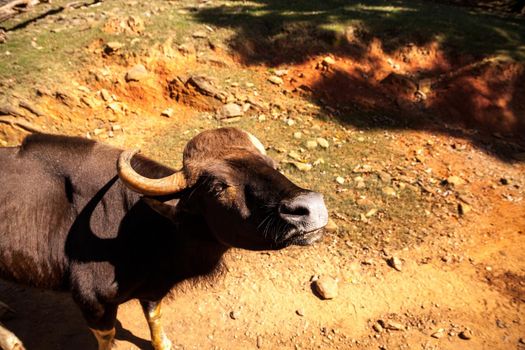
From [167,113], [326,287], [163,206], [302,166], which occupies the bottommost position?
[326,287]

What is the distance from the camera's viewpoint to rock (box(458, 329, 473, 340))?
203 inches

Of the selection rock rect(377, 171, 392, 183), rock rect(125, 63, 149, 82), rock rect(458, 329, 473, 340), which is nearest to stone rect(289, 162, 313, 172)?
rock rect(377, 171, 392, 183)

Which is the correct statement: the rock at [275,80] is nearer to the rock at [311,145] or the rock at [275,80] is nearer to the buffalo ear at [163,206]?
the rock at [311,145]

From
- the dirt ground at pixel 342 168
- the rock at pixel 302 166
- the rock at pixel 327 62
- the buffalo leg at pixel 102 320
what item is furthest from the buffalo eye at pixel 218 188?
the rock at pixel 327 62

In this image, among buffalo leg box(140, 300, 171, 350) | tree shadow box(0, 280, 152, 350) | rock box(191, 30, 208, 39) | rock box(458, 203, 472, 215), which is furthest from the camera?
rock box(191, 30, 208, 39)

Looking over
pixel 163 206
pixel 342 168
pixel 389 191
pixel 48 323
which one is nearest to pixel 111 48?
pixel 342 168

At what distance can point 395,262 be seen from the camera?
6.16 meters

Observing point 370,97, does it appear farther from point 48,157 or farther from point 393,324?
point 48,157

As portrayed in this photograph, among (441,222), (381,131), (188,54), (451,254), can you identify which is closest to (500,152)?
(381,131)

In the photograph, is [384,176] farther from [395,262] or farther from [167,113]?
[167,113]

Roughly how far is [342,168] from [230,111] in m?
2.76

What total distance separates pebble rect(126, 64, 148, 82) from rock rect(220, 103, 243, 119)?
206 centimetres

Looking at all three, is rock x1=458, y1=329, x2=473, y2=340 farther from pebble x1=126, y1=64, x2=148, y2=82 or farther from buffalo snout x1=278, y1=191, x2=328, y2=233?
pebble x1=126, y1=64, x2=148, y2=82

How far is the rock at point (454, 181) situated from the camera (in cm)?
760
